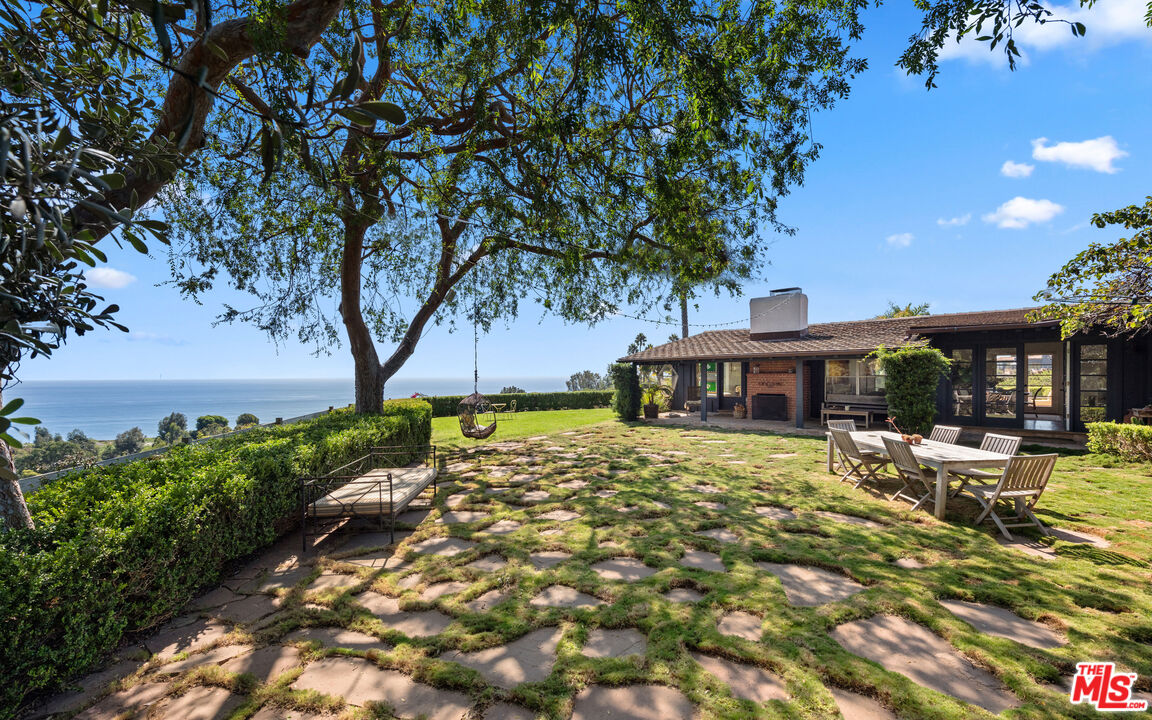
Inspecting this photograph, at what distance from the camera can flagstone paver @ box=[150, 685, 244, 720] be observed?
92.0 inches

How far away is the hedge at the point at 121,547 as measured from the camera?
92.6 inches

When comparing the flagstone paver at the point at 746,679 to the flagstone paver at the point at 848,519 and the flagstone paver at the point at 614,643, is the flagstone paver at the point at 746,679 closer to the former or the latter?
the flagstone paver at the point at 614,643

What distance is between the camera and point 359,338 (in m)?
9.98

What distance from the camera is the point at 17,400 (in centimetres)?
102

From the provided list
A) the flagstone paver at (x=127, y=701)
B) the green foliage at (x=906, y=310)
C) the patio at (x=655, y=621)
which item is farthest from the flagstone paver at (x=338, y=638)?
the green foliage at (x=906, y=310)

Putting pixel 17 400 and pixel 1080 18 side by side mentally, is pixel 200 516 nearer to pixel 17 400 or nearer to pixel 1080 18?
pixel 17 400

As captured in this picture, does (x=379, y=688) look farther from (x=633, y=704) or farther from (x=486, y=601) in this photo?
(x=633, y=704)

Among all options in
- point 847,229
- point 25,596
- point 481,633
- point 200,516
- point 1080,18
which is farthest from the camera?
point 847,229

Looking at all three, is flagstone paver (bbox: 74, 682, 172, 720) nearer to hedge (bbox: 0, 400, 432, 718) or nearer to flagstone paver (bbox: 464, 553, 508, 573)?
hedge (bbox: 0, 400, 432, 718)

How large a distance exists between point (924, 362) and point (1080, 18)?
869 cm

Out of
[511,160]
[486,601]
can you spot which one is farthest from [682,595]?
[511,160]

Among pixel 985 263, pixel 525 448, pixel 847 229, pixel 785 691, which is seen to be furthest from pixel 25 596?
pixel 985 263

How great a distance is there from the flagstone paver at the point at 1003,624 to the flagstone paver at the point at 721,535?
1753 millimetres

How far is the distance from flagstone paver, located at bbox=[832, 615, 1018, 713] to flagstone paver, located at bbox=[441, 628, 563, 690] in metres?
1.87
